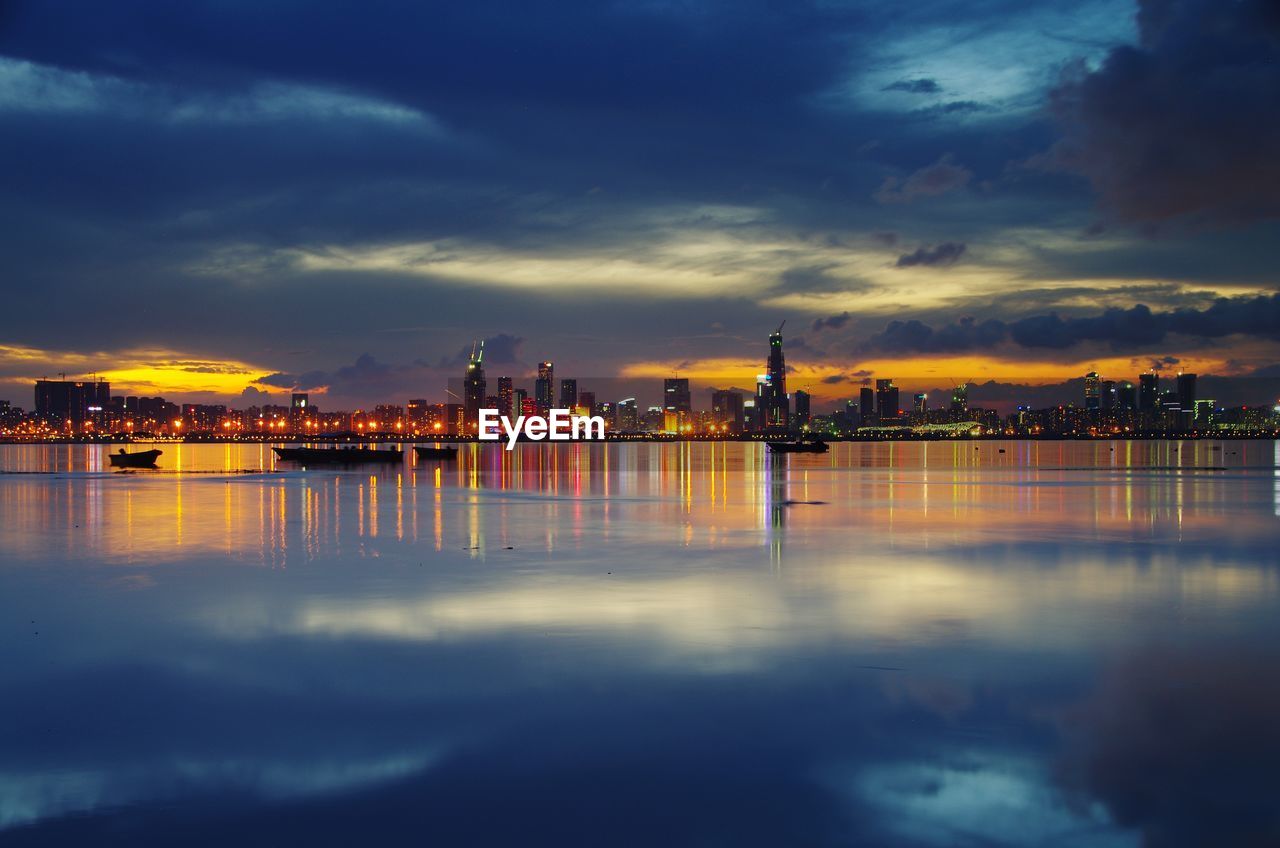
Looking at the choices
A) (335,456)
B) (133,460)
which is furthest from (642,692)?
(133,460)

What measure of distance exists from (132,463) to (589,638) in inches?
4542

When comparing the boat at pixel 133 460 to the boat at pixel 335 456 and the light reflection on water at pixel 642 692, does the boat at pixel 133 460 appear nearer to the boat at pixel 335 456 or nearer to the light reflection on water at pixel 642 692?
the boat at pixel 335 456

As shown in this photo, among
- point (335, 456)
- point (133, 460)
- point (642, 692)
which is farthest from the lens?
point (335, 456)

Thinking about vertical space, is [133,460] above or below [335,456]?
below

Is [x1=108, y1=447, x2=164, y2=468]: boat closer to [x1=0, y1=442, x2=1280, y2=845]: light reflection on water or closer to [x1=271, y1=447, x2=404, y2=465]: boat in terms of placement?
[x1=271, y1=447, x2=404, y2=465]: boat

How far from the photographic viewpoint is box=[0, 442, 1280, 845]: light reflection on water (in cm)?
1003

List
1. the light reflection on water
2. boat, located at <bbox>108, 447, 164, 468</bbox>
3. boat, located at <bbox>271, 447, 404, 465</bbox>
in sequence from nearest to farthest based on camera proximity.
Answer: the light reflection on water → boat, located at <bbox>108, 447, 164, 468</bbox> → boat, located at <bbox>271, 447, 404, 465</bbox>

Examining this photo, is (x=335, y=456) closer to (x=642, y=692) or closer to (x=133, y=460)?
(x=133, y=460)

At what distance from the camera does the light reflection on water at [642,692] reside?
10.0m

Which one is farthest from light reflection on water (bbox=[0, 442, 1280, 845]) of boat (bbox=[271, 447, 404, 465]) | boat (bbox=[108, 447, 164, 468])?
boat (bbox=[271, 447, 404, 465])

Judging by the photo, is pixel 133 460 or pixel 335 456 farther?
pixel 335 456

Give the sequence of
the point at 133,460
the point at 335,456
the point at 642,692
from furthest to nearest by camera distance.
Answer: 1. the point at 335,456
2. the point at 133,460
3. the point at 642,692

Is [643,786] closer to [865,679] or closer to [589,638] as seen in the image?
[865,679]

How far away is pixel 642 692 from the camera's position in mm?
14250
